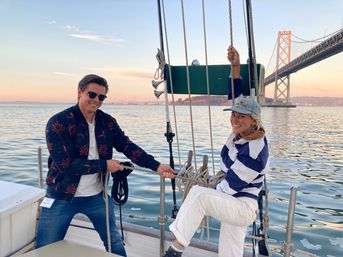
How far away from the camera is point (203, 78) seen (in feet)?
7.80

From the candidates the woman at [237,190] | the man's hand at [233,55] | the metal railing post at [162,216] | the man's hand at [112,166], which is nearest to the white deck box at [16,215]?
the man's hand at [112,166]

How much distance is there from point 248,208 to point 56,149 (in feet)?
3.49

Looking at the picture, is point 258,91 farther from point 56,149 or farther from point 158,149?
point 158,149

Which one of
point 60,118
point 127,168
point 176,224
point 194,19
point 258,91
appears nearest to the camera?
point 176,224

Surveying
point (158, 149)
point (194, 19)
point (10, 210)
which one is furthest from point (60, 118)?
point (158, 149)

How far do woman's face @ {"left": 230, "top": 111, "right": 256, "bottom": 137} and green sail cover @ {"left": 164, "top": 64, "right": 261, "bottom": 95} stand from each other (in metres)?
0.54

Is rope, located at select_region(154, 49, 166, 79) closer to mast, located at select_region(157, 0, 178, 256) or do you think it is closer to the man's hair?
mast, located at select_region(157, 0, 178, 256)

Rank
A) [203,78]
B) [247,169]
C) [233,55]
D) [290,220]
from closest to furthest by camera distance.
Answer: [247,169], [290,220], [233,55], [203,78]

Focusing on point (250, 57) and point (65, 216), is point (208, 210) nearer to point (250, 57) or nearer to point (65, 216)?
point (65, 216)

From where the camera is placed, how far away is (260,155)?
5.54ft

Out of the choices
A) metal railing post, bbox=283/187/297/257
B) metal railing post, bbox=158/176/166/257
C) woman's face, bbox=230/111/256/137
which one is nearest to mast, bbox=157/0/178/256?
metal railing post, bbox=158/176/166/257

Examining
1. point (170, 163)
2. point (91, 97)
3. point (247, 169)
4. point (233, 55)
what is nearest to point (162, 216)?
point (170, 163)

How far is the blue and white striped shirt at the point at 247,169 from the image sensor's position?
1670 mm

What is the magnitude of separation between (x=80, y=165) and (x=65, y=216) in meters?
0.34
